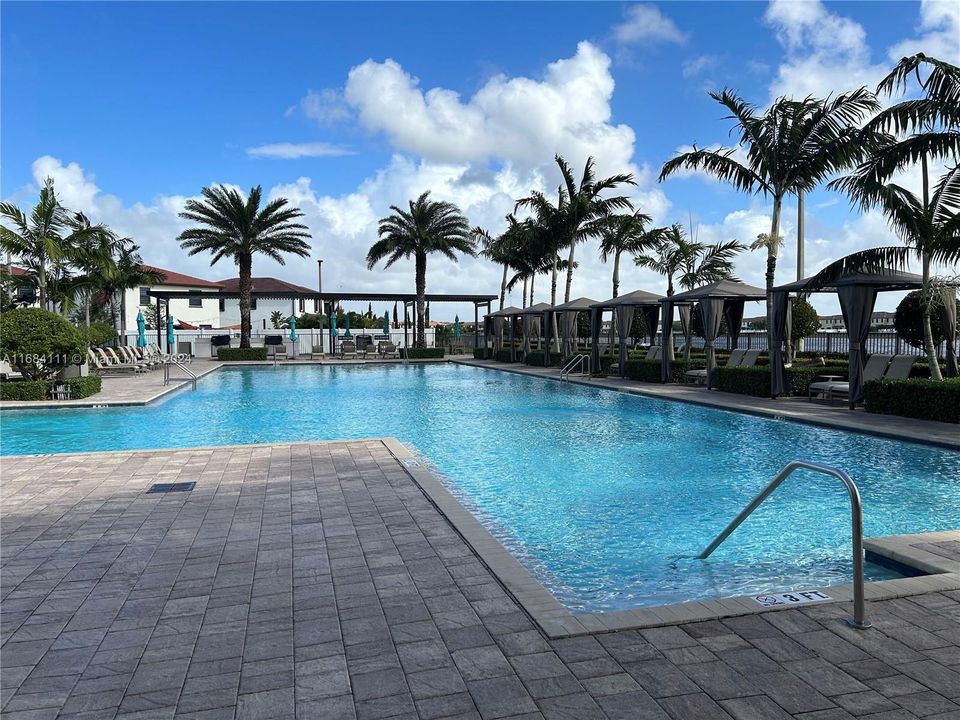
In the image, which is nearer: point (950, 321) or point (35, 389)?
point (950, 321)

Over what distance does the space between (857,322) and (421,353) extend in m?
26.3

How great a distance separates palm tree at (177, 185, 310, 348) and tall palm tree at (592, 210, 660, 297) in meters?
14.6

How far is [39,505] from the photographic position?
614 cm

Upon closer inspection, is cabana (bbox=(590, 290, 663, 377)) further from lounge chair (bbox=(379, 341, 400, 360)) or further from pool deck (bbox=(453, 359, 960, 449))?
lounge chair (bbox=(379, 341, 400, 360))

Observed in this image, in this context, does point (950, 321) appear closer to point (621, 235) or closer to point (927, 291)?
point (927, 291)

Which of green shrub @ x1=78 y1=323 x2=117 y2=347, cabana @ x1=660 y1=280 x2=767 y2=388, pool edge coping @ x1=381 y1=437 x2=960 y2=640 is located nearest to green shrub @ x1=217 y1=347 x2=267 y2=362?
green shrub @ x1=78 y1=323 x2=117 y2=347

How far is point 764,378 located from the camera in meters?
15.2

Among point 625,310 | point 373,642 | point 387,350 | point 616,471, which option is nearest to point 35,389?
point 616,471

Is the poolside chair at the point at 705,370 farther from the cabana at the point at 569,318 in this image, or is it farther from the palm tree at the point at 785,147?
the cabana at the point at 569,318

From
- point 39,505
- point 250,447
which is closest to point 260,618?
point 39,505

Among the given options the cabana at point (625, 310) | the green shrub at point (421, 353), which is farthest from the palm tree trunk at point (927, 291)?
the green shrub at point (421, 353)

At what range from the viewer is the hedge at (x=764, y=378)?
15156 millimetres

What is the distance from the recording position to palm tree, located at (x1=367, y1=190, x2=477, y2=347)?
1375 inches

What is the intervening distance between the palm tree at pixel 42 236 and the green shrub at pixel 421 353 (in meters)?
15.7
